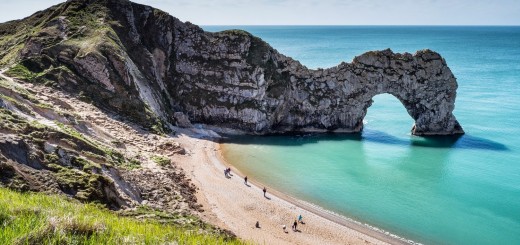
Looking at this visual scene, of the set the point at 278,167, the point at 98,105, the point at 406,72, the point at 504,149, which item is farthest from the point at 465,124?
the point at 98,105

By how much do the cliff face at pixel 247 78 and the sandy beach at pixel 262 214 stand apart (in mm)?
21679

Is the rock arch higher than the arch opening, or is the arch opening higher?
the rock arch

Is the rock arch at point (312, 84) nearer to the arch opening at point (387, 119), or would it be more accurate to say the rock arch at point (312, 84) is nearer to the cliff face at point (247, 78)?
the cliff face at point (247, 78)

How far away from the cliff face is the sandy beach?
21679mm

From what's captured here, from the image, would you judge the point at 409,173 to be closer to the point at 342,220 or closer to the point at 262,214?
the point at 342,220

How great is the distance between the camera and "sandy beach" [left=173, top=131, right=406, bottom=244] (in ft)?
113

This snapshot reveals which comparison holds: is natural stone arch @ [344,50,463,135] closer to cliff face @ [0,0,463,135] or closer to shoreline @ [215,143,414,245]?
cliff face @ [0,0,463,135]

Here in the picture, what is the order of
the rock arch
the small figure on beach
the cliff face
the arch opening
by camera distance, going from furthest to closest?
the arch opening, the rock arch, the cliff face, the small figure on beach

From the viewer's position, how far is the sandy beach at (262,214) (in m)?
34.5

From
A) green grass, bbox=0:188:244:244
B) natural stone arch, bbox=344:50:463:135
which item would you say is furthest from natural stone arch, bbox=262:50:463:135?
green grass, bbox=0:188:244:244

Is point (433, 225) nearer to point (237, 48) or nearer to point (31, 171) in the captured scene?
point (31, 171)

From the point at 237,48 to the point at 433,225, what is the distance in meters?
47.3

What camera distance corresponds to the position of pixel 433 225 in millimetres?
38406

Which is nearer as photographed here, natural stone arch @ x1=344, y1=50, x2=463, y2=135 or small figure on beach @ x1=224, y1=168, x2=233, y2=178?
small figure on beach @ x1=224, y1=168, x2=233, y2=178
